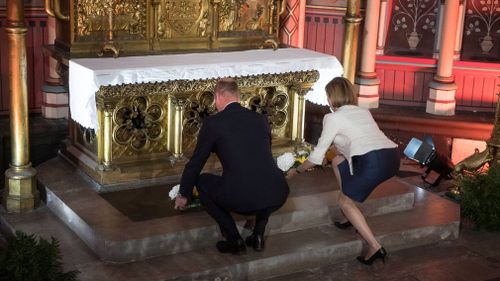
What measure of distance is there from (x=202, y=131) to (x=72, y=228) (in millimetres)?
1436

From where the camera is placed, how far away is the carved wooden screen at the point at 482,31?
10.4 meters

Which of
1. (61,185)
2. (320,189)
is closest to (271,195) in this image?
(320,189)

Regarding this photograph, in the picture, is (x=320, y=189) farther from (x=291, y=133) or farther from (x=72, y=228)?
(x=72, y=228)

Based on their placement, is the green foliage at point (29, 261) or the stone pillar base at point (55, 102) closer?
the green foliage at point (29, 261)

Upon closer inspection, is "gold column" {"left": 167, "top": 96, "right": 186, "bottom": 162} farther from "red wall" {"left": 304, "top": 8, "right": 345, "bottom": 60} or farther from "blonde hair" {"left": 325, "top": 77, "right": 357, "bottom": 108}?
"red wall" {"left": 304, "top": 8, "right": 345, "bottom": 60}

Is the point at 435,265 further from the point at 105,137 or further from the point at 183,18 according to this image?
the point at 183,18

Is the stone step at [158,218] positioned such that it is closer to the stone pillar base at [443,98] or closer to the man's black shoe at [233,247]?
the man's black shoe at [233,247]

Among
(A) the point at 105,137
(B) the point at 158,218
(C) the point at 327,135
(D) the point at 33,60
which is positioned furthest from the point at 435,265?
(D) the point at 33,60

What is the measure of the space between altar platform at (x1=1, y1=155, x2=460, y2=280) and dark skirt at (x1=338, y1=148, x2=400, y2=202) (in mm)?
525

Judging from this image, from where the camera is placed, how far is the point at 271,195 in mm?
5625

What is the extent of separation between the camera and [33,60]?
8695mm

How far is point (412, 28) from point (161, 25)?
4.18m

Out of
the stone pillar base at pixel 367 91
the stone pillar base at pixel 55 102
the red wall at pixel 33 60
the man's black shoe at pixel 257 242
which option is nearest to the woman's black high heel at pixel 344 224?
the man's black shoe at pixel 257 242

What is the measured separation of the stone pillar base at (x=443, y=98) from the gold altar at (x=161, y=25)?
271cm
